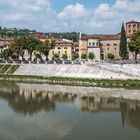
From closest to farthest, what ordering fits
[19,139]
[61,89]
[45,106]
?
[19,139] → [45,106] → [61,89]

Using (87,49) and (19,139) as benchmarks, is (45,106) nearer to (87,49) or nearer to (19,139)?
(19,139)

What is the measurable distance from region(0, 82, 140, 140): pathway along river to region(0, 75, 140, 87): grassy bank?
312 centimetres

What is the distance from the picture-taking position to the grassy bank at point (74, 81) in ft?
161

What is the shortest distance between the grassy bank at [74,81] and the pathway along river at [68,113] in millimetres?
3115

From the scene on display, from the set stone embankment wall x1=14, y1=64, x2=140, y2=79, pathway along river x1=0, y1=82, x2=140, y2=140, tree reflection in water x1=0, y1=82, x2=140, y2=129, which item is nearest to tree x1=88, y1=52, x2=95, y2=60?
stone embankment wall x1=14, y1=64, x2=140, y2=79

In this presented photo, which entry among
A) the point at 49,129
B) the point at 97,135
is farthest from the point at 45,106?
the point at 97,135

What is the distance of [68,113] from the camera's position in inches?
1237

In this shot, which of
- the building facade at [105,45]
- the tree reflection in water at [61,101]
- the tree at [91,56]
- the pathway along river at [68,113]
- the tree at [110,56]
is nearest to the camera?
the pathway along river at [68,113]

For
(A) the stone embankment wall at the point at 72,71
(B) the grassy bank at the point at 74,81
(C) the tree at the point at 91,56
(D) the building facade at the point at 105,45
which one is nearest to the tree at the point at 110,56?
(D) the building facade at the point at 105,45

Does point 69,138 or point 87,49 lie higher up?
point 87,49

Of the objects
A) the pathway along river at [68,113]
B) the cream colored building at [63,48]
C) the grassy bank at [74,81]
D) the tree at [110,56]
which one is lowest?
the pathway along river at [68,113]

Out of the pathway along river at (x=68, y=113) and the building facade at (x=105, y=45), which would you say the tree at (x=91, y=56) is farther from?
the pathway along river at (x=68, y=113)

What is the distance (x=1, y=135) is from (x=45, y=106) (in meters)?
11.7

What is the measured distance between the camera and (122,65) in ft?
189
